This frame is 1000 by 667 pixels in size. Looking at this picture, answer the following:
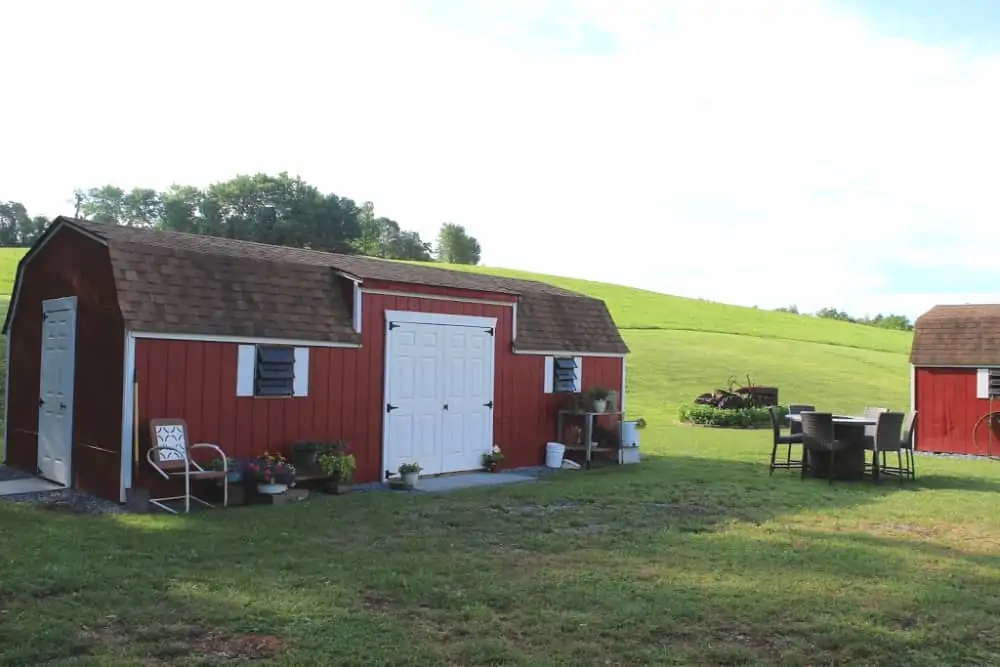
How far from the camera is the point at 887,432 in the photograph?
11.7 m

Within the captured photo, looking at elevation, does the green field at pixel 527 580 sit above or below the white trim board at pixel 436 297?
below

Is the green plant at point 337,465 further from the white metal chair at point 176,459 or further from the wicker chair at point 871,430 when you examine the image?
the wicker chair at point 871,430

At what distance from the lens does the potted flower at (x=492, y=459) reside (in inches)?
470

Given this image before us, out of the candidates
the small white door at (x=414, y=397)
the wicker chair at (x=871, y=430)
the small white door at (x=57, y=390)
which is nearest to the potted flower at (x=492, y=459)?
the small white door at (x=414, y=397)

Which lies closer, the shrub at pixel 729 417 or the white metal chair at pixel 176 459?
the white metal chair at pixel 176 459

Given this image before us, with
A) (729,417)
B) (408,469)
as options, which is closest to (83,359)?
(408,469)

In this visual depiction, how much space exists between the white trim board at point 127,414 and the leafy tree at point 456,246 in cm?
7561

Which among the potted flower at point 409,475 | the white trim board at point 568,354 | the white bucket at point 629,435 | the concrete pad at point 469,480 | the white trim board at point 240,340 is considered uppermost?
the white trim board at point 568,354

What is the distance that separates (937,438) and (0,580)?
16.7 metres

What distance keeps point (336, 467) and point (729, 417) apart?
14.5m

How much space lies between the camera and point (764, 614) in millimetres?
5152

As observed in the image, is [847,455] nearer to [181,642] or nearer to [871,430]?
[871,430]

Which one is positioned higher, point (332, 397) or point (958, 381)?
point (958, 381)

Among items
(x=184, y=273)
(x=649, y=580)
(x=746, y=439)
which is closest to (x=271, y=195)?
(x=746, y=439)
